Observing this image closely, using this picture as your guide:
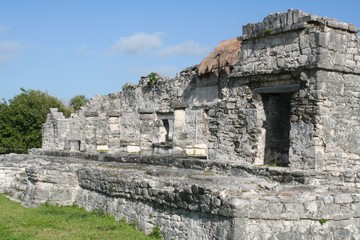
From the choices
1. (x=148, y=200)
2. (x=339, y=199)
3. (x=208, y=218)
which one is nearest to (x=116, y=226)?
(x=148, y=200)

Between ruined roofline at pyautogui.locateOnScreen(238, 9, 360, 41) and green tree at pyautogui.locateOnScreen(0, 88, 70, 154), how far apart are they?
74.2ft

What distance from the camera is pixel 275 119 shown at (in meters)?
10.2

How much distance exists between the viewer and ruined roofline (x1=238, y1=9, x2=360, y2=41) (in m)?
8.88

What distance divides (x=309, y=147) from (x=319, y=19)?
228 centimetres

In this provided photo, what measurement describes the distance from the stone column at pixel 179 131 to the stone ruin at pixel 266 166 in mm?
1342

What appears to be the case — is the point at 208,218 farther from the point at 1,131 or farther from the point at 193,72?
the point at 1,131

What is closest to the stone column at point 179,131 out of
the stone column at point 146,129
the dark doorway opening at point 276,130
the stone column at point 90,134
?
the stone column at point 146,129

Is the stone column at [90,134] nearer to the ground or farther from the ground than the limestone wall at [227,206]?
farther from the ground

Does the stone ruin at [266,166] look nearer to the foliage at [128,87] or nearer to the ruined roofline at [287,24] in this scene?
the ruined roofline at [287,24]

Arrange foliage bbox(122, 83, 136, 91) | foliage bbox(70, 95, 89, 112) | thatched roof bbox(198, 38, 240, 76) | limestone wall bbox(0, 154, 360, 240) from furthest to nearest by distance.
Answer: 1. foliage bbox(70, 95, 89, 112)
2. foliage bbox(122, 83, 136, 91)
3. thatched roof bbox(198, 38, 240, 76)
4. limestone wall bbox(0, 154, 360, 240)

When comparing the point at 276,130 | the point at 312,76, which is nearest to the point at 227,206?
the point at 312,76

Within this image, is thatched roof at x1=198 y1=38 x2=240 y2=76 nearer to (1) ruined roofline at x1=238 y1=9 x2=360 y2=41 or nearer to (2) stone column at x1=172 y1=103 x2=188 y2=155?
(2) stone column at x1=172 y1=103 x2=188 y2=155

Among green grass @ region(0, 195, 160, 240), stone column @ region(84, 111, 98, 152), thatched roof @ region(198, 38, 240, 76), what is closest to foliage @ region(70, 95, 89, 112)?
thatched roof @ region(198, 38, 240, 76)

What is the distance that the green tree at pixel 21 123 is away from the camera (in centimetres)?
2981
